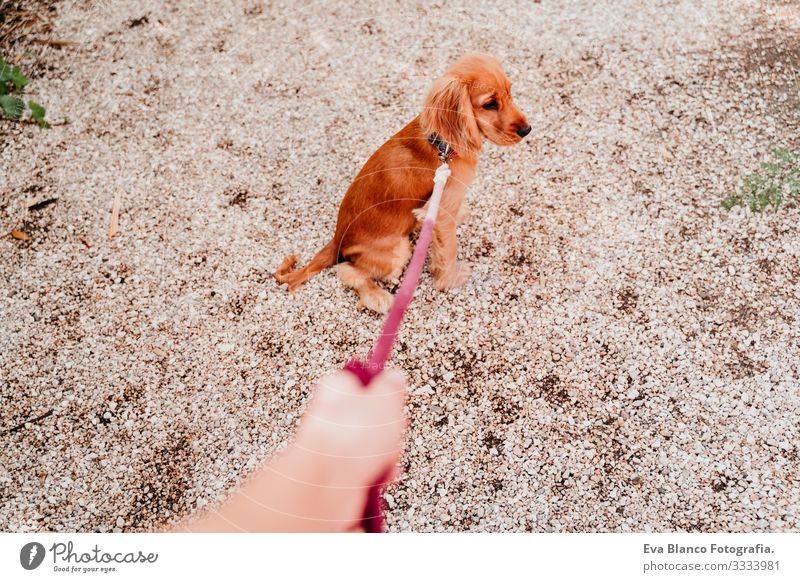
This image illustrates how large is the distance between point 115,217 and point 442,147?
7.16ft

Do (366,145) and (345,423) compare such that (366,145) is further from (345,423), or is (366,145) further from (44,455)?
(44,455)

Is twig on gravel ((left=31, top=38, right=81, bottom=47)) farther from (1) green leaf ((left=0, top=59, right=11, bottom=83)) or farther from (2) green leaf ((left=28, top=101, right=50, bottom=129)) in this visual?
(2) green leaf ((left=28, top=101, right=50, bottom=129))

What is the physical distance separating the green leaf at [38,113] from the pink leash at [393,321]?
277cm

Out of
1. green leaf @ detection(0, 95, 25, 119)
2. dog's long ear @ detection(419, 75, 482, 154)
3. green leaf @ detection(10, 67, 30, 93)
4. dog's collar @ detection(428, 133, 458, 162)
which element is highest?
dog's long ear @ detection(419, 75, 482, 154)

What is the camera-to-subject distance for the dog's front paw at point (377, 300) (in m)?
2.90

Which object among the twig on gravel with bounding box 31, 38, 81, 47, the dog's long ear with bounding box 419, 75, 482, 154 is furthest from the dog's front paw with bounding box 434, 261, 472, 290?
the twig on gravel with bounding box 31, 38, 81, 47

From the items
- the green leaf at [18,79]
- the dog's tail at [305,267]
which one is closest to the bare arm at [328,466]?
the dog's tail at [305,267]

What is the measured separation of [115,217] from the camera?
11.0ft

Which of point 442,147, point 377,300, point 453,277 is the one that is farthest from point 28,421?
point 442,147

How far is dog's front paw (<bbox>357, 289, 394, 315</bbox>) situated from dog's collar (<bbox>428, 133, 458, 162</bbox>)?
812 mm

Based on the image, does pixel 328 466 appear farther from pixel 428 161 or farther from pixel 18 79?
pixel 18 79

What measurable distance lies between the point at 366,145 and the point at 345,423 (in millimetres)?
1863

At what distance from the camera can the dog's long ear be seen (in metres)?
2.45
